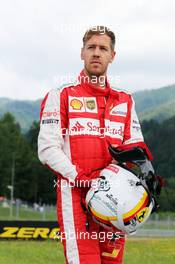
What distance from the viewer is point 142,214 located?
15.7 ft

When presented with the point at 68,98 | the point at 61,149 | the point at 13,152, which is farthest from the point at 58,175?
the point at 13,152

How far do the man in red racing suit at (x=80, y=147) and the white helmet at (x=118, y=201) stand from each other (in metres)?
0.14

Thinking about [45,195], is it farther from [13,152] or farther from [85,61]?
[85,61]

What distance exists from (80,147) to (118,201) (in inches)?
21.4

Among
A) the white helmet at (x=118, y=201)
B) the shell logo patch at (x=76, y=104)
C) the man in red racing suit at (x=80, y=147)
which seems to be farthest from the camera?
the shell logo patch at (x=76, y=104)

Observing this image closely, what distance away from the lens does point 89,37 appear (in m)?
5.05

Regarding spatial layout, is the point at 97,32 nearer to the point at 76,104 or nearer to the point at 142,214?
the point at 76,104

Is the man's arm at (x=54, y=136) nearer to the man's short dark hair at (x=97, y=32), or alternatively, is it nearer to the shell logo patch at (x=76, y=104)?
the shell logo patch at (x=76, y=104)

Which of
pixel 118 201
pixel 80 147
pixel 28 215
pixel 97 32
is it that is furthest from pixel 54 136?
pixel 28 215

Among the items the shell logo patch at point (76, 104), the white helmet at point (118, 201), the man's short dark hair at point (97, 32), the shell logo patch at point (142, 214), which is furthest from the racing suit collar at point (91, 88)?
the shell logo patch at point (142, 214)

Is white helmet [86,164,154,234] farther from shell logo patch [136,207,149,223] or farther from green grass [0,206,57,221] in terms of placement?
green grass [0,206,57,221]

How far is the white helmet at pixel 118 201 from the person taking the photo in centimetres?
470

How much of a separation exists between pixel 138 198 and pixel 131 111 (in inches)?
35.8

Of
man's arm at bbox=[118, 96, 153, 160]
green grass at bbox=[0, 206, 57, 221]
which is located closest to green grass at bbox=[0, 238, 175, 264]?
man's arm at bbox=[118, 96, 153, 160]
